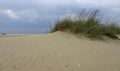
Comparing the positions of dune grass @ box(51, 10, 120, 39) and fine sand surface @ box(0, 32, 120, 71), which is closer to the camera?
fine sand surface @ box(0, 32, 120, 71)

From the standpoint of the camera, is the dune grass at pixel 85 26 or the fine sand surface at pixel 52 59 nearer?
the fine sand surface at pixel 52 59

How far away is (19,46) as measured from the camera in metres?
6.40

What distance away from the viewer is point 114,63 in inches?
225

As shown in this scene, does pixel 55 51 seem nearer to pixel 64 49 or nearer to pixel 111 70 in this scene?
pixel 64 49

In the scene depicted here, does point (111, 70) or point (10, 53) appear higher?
point (10, 53)

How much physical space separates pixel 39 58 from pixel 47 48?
1140 millimetres

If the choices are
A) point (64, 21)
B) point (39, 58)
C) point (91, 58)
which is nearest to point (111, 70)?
point (91, 58)

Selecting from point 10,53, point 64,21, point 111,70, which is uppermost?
point 64,21

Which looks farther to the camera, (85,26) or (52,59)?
(85,26)

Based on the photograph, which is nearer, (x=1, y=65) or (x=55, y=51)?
(x=1, y=65)

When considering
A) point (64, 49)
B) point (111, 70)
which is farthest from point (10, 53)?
point (111, 70)

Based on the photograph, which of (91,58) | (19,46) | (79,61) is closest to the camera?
(79,61)

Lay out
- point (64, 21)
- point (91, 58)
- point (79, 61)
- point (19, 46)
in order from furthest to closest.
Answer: point (64, 21) → point (19, 46) → point (91, 58) → point (79, 61)

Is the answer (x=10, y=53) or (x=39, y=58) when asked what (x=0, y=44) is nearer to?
(x=10, y=53)
